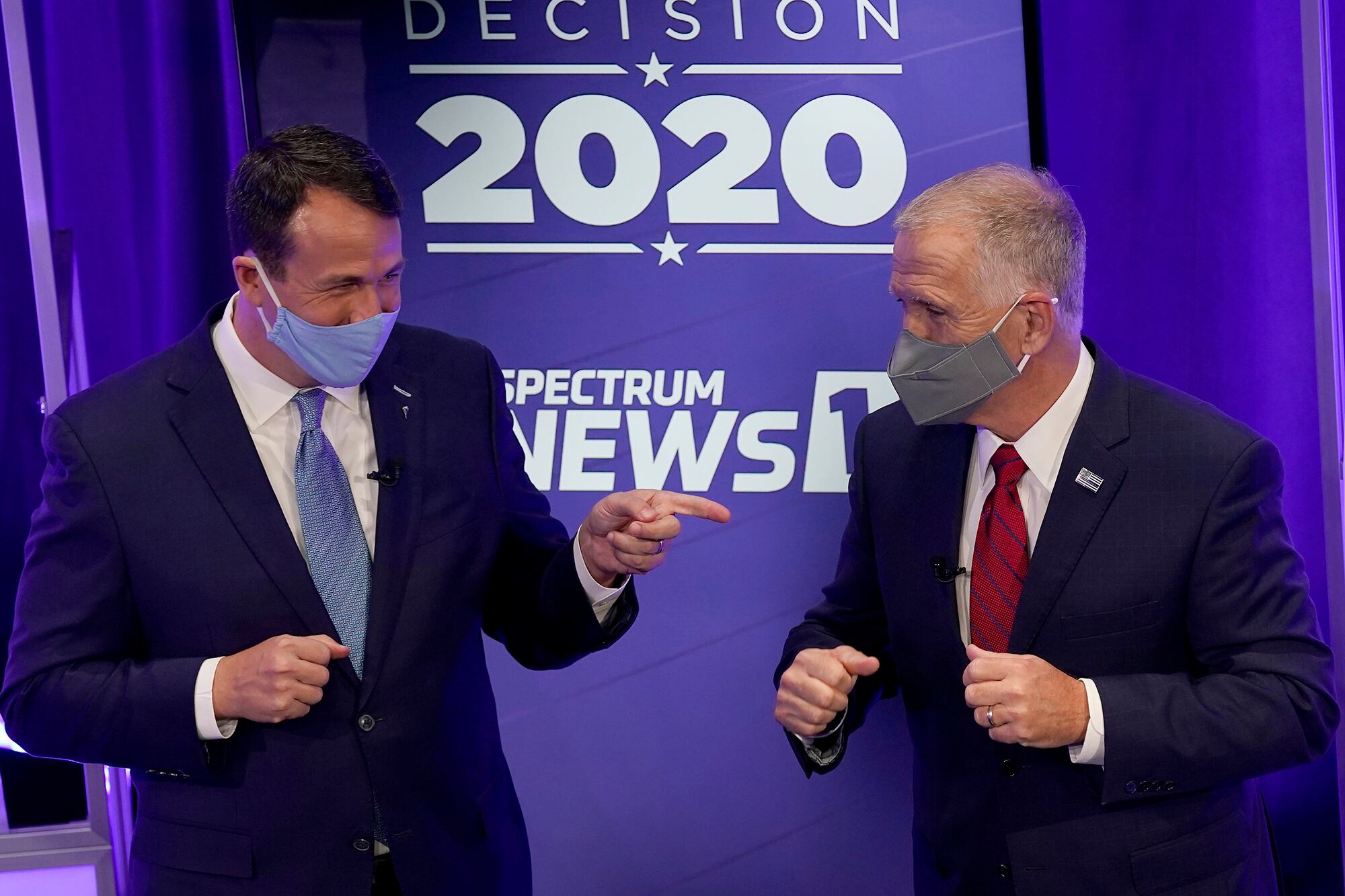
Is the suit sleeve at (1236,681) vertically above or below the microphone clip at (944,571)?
below

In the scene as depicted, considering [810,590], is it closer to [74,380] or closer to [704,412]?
[704,412]

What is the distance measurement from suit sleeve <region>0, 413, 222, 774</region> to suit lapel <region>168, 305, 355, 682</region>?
6.7 inches

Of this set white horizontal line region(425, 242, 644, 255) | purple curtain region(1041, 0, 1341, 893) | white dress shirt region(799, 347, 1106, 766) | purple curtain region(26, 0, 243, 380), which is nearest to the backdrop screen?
white horizontal line region(425, 242, 644, 255)

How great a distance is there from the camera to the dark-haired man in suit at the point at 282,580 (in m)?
2.08

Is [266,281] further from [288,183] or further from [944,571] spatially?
[944,571]

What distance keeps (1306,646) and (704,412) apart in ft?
5.45

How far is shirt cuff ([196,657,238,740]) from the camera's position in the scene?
2047 mm

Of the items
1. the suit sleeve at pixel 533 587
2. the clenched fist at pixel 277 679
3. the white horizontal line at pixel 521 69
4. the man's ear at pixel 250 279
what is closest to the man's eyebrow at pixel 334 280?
the man's ear at pixel 250 279

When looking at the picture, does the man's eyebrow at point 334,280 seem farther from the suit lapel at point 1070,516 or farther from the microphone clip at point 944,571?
the suit lapel at point 1070,516

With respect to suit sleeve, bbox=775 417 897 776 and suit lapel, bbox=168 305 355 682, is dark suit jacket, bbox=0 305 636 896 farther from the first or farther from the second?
suit sleeve, bbox=775 417 897 776

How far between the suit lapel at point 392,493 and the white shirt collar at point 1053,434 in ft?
3.48

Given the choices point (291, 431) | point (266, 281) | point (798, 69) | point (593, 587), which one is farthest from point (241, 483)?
point (798, 69)

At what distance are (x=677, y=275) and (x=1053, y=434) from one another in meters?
1.34

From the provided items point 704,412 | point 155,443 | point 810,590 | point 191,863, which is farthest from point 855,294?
point 191,863
